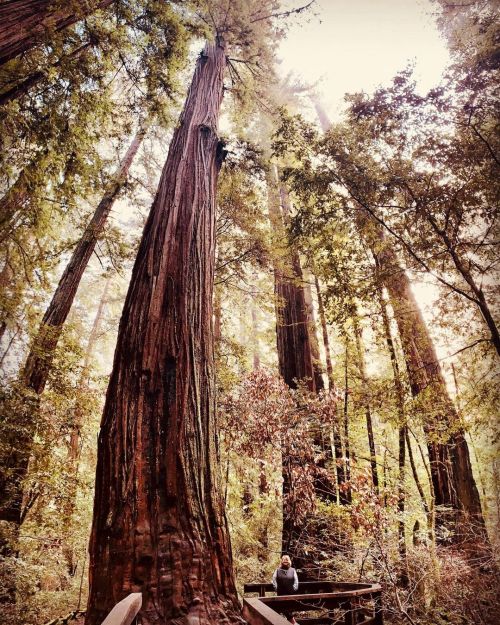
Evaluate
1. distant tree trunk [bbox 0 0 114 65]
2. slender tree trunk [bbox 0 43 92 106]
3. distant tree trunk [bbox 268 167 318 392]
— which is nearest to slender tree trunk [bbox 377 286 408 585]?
distant tree trunk [bbox 268 167 318 392]

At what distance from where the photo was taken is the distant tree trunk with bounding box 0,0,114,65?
11.4 ft

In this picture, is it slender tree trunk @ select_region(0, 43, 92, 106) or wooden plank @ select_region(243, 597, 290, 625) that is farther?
slender tree trunk @ select_region(0, 43, 92, 106)

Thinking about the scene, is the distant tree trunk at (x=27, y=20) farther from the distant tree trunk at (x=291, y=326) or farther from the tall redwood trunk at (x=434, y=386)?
the distant tree trunk at (x=291, y=326)

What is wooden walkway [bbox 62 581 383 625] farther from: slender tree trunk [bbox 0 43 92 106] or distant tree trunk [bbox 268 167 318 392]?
slender tree trunk [bbox 0 43 92 106]

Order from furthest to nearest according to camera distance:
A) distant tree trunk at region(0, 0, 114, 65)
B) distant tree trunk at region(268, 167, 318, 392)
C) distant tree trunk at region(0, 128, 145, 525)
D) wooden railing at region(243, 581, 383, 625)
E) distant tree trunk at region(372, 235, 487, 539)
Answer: distant tree trunk at region(268, 167, 318, 392) → distant tree trunk at region(372, 235, 487, 539) → distant tree trunk at region(0, 128, 145, 525) → distant tree trunk at region(0, 0, 114, 65) → wooden railing at region(243, 581, 383, 625)

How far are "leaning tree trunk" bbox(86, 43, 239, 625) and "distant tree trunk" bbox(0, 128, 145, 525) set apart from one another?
3166mm

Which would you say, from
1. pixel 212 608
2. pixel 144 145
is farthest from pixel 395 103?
pixel 144 145

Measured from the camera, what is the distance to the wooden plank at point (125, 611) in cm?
134

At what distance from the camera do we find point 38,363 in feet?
20.6

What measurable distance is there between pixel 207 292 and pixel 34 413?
3.87 m

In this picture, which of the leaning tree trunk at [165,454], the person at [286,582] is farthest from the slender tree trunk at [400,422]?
the leaning tree trunk at [165,454]

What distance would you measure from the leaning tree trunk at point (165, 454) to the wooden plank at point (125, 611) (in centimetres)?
19

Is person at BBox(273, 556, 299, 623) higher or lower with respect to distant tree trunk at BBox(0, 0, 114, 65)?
lower

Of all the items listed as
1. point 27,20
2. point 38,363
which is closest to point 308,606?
point 38,363
